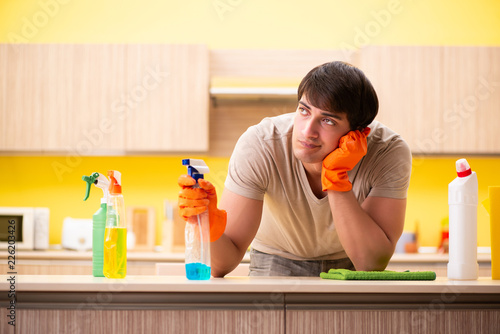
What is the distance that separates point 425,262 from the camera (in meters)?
3.56

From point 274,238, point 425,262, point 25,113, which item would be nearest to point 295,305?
point 274,238

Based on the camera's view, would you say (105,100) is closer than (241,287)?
No

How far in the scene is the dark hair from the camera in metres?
1.70

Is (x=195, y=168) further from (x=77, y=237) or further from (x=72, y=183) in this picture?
(x=72, y=183)

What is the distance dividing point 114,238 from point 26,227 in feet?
8.01

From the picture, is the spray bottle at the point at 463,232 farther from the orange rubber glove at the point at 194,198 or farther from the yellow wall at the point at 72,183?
the yellow wall at the point at 72,183

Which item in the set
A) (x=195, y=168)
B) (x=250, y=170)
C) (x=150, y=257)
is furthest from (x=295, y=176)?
(x=150, y=257)

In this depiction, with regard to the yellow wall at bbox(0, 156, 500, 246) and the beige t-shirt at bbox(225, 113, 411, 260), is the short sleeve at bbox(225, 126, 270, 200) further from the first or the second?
the yellow wall at bbox(0, 156, 500, 246)

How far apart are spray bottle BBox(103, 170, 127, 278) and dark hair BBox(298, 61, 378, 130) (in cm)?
60

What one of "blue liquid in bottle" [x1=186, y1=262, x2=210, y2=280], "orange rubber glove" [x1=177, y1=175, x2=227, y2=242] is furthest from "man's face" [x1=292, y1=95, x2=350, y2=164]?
"blue liquid in bottle" [x1=186, y1=262, x2=210, y2=280]

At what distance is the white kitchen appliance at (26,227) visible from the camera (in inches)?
146

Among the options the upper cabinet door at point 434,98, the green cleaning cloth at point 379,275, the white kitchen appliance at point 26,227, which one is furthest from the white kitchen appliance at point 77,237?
the green cleaning cloth at point 379,275

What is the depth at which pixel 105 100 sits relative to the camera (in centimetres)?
385

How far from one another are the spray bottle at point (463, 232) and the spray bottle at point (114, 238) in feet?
2.82
